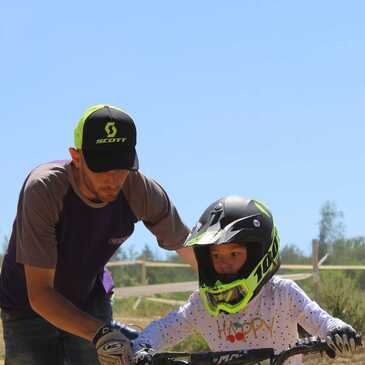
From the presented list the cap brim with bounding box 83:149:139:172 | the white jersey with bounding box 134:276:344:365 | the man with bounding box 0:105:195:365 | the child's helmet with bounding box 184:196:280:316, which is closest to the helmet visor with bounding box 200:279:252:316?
the child's helmet with bounding box 184:196:280:316

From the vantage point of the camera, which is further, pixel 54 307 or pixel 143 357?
pixel 54 307

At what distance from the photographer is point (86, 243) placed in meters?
5.86

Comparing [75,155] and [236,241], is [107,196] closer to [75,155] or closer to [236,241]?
[75,155]

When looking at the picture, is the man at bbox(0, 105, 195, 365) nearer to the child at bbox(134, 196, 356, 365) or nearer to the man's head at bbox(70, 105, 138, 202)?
the man's head at bbox(70, 105, 138, 202)

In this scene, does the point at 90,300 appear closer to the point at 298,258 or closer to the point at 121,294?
the point at 121,294

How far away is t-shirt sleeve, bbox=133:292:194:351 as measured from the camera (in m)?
5.06

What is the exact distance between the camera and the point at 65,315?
5.38 metres

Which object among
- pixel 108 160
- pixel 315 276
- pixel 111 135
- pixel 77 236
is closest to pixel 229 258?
pixel 108 160

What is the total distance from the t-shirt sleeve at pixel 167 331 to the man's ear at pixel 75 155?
102cm

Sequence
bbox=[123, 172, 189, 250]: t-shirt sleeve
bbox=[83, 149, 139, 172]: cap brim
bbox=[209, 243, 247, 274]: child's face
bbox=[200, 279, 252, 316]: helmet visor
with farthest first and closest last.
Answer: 1. bbox=[123, 172, 189, 250]: t-shirt sleeve
2. bbox=[83, 149, 139, 172]: cap brim
3. bbox=[209, 243, 247, 274]: child's face
4. bbox=[200, 279, 252, 316]: helmet visor

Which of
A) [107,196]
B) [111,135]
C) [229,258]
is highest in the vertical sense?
[111,135]

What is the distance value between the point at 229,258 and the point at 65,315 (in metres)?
0.99

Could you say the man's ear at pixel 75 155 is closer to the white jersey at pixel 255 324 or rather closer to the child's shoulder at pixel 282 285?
the white jersey at pixel 255 324

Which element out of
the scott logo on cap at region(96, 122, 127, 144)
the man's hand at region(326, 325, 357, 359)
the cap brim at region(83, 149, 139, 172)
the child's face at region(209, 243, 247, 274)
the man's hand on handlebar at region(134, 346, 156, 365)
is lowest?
the man's hand on handlebar at region(134, 346, 156, 365)
